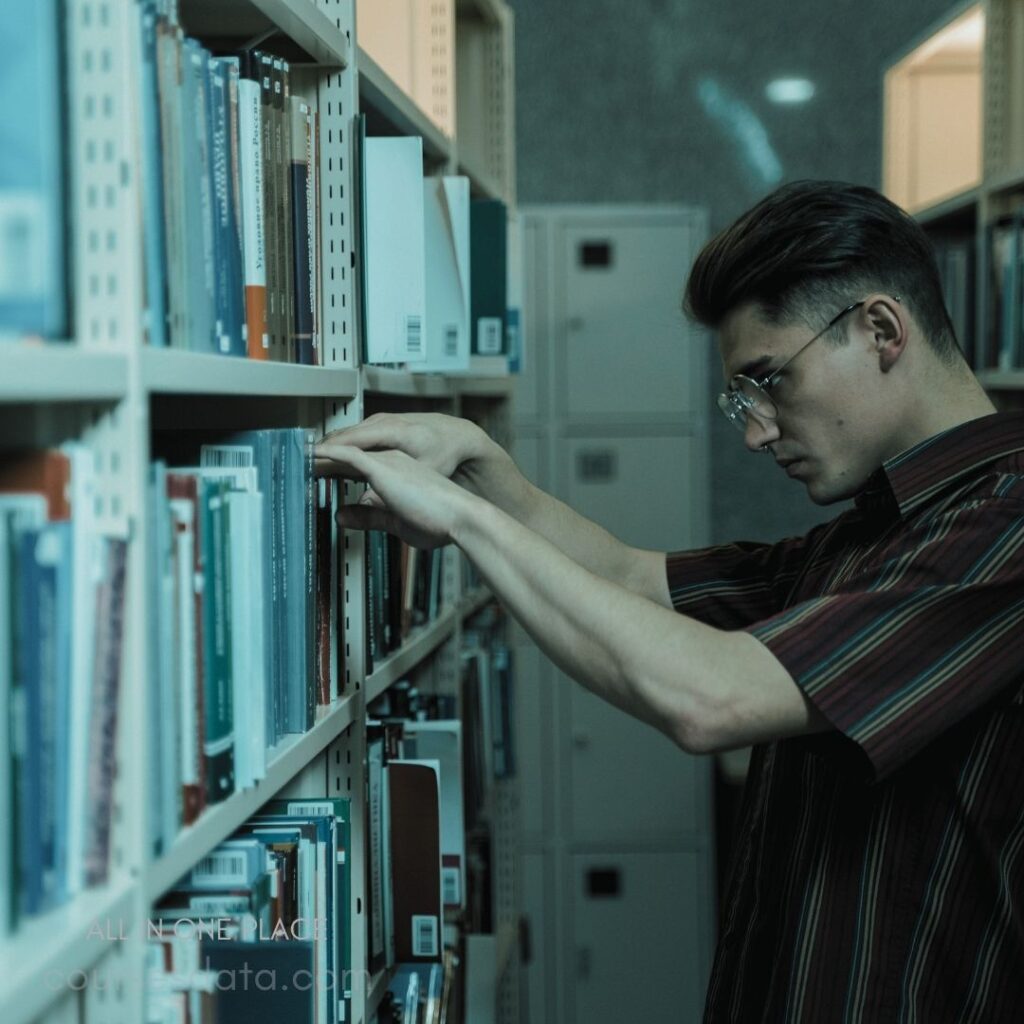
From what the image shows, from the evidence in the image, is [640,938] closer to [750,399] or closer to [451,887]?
[451,887]

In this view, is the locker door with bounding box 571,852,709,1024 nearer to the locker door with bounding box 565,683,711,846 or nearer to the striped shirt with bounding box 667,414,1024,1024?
the locker door with bounding box 565,683,711,846

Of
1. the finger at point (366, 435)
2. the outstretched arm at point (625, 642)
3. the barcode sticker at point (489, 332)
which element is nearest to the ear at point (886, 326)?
the outstretched arm at point (625, 642)

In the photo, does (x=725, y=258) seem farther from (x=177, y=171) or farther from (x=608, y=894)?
(x=608, y=894)

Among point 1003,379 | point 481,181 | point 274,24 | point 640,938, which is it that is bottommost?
point 640,938

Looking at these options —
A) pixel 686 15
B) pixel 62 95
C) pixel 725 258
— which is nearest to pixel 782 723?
pixel 725 258

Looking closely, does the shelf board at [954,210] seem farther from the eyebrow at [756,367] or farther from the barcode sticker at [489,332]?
the eyebrow at [756,367]

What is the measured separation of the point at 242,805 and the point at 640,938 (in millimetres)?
2666

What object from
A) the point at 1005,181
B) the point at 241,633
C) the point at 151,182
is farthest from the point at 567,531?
the point at 1005,181

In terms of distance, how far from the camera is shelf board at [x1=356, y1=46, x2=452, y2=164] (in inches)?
54.4

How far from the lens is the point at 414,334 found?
4.26 ft

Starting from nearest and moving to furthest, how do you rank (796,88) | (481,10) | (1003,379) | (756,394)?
(756,394) < (481,10) < (1003,379) < (796,88)

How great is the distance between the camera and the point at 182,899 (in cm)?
95

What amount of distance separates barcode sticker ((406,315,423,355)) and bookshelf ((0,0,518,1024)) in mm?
56

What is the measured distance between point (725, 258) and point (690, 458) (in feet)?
6.69
